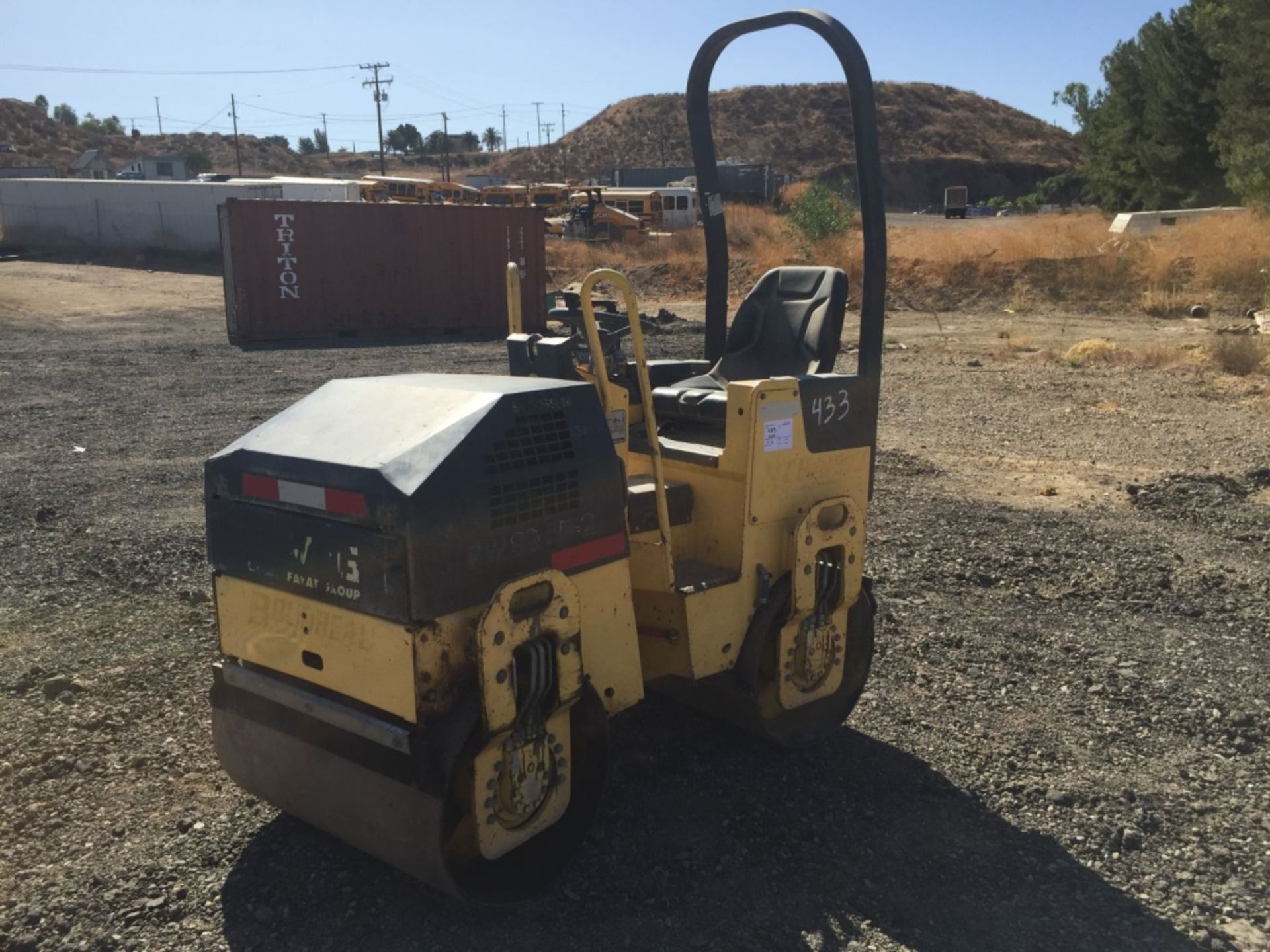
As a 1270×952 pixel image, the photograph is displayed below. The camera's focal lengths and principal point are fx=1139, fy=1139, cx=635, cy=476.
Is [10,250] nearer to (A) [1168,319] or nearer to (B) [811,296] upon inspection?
(A) [1168,319]

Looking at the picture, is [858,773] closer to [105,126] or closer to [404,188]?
[404,188]

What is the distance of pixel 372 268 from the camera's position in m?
22.9

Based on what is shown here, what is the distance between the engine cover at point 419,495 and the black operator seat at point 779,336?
1152 millimetres

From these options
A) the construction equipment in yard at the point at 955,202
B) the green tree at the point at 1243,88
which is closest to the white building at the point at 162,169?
the construction equipment in yard at the point at 955,202

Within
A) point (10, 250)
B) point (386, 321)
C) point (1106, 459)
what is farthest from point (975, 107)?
point (1106, 459)

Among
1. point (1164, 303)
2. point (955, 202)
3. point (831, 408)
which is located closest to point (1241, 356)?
point (1164, 303)

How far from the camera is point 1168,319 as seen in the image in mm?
22844

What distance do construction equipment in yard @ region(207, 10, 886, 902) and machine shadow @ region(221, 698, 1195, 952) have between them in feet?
0.73

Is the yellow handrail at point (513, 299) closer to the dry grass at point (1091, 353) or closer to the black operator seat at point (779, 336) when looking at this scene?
the black operator seat at point (779, 336)

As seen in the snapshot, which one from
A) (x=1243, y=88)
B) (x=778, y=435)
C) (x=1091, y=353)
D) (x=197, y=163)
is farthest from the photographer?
(x=197, y=163)

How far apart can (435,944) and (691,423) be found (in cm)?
221

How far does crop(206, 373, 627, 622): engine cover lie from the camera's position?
2982mm

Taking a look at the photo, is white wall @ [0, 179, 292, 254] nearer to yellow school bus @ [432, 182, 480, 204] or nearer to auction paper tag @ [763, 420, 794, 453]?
yellow school bus @ [432, 182, 480, 204]

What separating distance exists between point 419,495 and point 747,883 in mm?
1704
